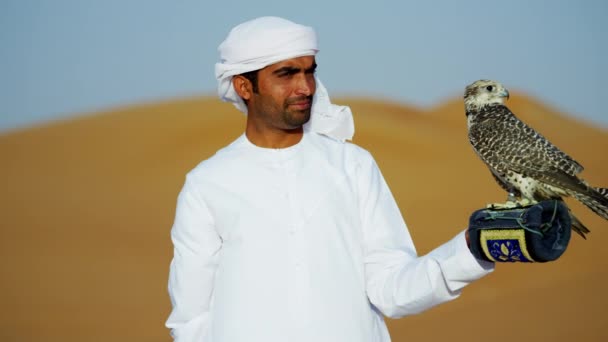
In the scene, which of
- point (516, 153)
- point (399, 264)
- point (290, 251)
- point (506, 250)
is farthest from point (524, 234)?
point (516, 153)

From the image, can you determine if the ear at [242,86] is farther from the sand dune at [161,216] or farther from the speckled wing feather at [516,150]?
the sand dune at [161,216]

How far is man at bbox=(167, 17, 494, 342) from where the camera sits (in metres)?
2.32

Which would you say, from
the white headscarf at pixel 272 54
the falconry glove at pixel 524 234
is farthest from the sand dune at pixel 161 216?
the falconry glove at pixel 524 234

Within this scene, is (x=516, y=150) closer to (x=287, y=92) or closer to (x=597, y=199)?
(x=597, y=199)

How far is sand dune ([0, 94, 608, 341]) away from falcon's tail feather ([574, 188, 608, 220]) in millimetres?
4362

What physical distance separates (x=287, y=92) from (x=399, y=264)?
1.73ft

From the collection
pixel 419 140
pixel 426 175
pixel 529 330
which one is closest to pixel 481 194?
pixel 426 175

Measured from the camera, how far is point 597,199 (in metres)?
2.75

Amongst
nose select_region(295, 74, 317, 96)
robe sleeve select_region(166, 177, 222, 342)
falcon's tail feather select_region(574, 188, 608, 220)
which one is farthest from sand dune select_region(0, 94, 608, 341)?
nose select_region(295, 74, 317, 96)

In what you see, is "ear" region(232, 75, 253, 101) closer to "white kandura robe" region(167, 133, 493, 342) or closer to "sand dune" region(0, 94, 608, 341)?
"white kandura robe" region(167, 133, 493, 342)

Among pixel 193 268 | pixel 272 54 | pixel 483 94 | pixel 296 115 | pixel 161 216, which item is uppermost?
pixel 272 54

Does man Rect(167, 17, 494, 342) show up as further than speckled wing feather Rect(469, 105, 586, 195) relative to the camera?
No

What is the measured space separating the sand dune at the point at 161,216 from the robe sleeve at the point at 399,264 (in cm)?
485

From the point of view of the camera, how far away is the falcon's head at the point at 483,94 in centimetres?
322
